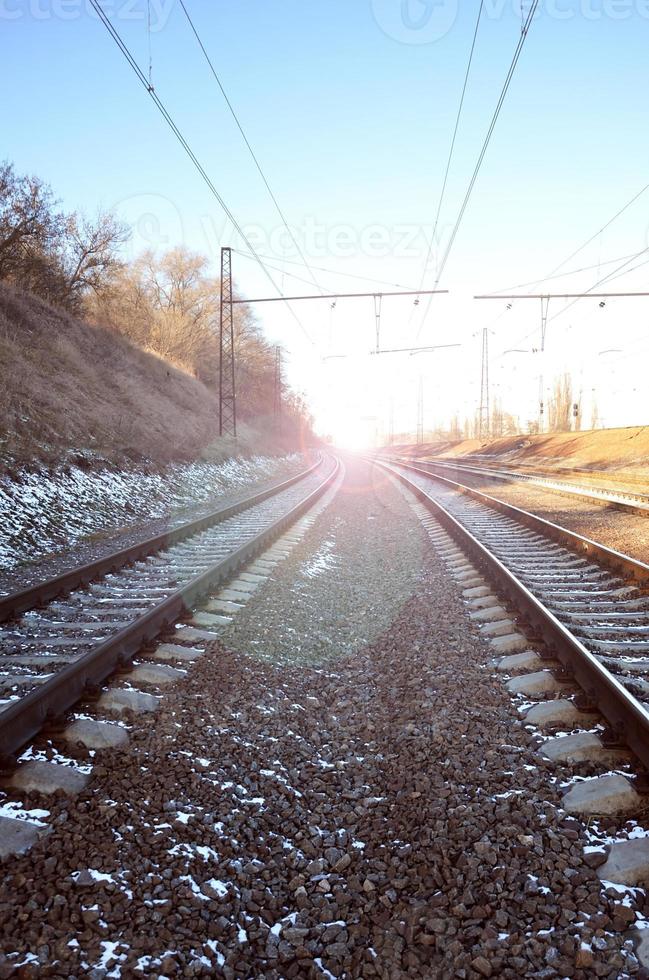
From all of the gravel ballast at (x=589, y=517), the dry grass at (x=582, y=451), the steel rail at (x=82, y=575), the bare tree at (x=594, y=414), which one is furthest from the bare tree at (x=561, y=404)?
the steel rail at (x=82, y=575)

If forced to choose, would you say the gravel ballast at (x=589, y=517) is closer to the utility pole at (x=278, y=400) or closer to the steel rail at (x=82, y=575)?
the steel rail at (x=82, y=575)

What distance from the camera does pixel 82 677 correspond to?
3756mm

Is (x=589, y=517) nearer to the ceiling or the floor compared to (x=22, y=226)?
nearer to the floor

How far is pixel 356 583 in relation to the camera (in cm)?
753

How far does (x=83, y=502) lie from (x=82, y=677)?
826cm

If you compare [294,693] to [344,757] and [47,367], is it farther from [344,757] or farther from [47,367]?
[47,367]

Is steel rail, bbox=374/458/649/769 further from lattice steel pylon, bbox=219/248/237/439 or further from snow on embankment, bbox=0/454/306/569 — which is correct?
lattice steel pylon, bbox=219/248/237/439

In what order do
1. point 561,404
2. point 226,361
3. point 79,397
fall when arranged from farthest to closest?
point 561,404
point 226,361
point 79,397

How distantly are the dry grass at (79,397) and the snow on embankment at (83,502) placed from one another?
0.58 meters

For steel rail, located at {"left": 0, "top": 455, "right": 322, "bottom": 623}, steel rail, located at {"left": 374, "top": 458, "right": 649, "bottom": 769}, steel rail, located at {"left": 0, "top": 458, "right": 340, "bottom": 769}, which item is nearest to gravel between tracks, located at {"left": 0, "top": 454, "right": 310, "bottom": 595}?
steel rail, located at {"left": 0, "top": 455, "right": 322, "bottom": 623}

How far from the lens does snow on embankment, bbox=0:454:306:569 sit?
9.06 m

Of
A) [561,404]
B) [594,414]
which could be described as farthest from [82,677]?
[594,414]

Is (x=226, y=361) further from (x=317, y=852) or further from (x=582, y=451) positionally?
(x=317, y=852)

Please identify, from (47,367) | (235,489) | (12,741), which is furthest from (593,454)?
(12,741)
